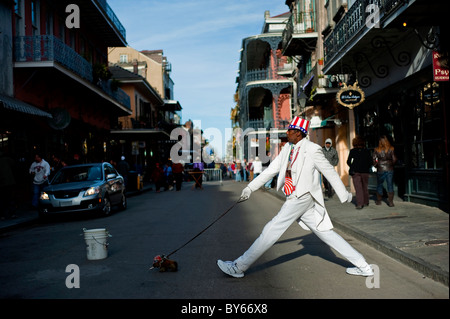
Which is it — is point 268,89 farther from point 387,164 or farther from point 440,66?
point 440,66

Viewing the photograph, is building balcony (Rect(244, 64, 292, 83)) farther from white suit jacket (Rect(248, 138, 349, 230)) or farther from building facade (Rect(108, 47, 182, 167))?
white suit jacket (Rect(248, 138, 349, 230))

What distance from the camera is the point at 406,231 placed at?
7.77 meters

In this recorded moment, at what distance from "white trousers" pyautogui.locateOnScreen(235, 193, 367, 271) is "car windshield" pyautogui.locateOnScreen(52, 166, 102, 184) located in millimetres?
8723

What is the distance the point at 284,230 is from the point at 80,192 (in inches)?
319

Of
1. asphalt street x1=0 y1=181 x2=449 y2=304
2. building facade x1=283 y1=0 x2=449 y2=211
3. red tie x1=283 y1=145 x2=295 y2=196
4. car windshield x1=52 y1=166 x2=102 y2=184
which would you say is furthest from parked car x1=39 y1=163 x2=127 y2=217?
building facade x1=283 y1=0 x2=449 y2=211

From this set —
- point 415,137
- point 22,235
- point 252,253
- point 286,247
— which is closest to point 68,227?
point 22,235

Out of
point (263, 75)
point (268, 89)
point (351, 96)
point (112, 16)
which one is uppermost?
point (112, 16)

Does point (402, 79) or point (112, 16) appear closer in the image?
point (402, 79)

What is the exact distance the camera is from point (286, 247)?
738cm

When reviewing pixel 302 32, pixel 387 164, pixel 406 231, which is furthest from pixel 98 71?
pixel 406 231

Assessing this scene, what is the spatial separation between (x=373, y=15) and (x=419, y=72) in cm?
185

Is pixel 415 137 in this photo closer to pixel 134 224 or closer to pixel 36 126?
pixel 134 224

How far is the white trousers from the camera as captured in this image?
518cm
